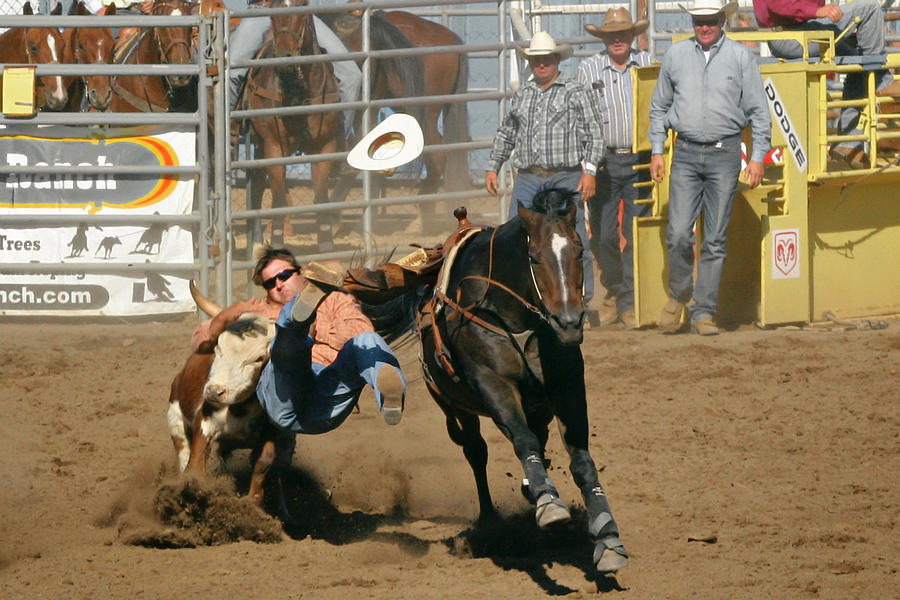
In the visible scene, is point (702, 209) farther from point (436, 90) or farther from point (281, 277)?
point (281, 277)

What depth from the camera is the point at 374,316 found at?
6.23 meters

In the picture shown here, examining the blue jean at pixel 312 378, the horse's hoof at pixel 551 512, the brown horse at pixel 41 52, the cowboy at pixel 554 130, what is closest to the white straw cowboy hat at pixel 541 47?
the cowboy at pixel 554 130

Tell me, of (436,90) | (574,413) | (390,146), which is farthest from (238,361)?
(436,90)

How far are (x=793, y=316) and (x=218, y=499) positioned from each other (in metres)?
5.43

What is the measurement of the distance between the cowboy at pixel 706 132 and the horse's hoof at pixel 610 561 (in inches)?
193

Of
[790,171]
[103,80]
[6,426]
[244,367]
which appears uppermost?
[103,80]

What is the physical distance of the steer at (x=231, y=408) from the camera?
562cm

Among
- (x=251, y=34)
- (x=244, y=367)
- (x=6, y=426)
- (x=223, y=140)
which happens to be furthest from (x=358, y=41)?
(x=244, y=367)

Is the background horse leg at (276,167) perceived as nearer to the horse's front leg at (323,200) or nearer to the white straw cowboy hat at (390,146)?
the horse's front leg at (323,200)

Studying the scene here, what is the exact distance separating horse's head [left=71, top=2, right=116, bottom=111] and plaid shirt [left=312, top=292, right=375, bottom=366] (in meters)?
5.63

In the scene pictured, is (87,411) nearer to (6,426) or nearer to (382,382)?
(6,426)

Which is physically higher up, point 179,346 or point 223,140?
point 223,140

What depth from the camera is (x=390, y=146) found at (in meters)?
7.11

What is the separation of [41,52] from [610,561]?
8.32 m
